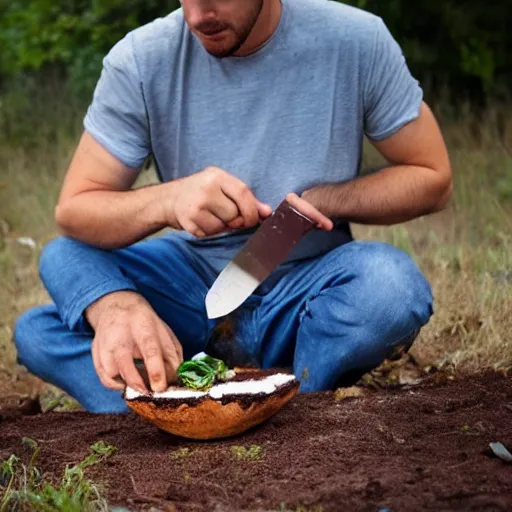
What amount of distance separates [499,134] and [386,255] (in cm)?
374

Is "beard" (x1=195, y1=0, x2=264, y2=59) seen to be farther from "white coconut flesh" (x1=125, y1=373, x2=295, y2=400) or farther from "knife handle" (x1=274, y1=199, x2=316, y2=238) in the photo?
"white coconut flesh" (x1=125, y1=373, x2=295, y2=400)

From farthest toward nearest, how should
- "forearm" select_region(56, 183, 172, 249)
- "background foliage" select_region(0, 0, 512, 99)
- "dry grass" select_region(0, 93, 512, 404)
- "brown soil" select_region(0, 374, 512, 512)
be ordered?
"background foliage" select_region(0, 0, 512, 99)
"dry grass" select_region(0, 93, 512, 404)
"forearm" select_region(56, 183, 172, 249)
"brown soil" select_region(0, 374, 512, 512)

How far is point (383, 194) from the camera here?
354cm

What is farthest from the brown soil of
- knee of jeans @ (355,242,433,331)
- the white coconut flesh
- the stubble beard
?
the stubble beard

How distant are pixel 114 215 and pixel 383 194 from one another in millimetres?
820

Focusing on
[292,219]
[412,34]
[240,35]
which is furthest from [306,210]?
[412,34]

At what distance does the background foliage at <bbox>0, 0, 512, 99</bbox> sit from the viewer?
6.65 meters

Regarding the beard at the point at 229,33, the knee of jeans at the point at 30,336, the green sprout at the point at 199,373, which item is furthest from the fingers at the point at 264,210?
the knee of jeans at the point at 30,336

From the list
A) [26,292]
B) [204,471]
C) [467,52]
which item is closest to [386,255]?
[204,471]

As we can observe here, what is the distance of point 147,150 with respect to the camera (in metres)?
3.69

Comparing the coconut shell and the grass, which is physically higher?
the grass

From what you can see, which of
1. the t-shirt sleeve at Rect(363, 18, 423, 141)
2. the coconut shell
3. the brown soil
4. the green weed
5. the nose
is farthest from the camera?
the t-shirt sleeve at Rect(363, 18, 423, 141)

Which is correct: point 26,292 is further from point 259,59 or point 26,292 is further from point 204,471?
point 204,471

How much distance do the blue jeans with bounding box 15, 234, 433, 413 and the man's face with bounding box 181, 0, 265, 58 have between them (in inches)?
28.9
